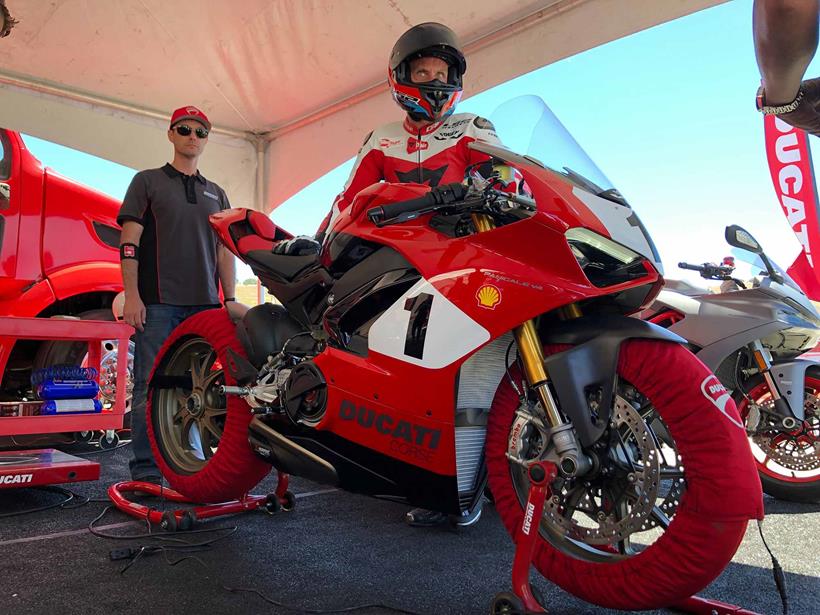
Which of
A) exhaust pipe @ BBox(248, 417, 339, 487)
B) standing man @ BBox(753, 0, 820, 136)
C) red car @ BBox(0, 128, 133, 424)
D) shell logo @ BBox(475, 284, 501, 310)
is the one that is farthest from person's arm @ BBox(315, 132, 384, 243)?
red car @ BBox(0, 128, 133, 424)

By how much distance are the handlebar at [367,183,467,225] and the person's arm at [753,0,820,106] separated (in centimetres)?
73

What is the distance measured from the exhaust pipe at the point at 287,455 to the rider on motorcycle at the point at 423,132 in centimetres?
67

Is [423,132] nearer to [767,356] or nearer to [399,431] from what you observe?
[399,431]

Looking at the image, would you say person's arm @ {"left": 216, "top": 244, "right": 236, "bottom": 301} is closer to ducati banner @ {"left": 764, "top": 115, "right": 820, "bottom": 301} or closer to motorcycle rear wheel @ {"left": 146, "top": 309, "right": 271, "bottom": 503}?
motorcycle rear wheel @ {"left": 146, "top": 309, "right": 271, "bottom": 503}

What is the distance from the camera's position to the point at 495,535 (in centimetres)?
246

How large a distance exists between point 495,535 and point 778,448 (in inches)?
67.6

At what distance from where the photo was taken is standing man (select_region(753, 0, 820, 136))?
1.10m

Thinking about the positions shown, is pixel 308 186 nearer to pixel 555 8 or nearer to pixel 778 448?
pixel 555 8

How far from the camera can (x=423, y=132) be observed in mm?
2527

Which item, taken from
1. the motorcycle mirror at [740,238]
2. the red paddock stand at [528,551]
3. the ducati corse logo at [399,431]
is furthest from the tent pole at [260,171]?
the red paddock stand at [528,551]

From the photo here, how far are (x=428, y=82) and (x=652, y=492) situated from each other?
1.69 m

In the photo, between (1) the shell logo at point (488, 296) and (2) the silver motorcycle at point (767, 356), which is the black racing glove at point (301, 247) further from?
(2) the silver motorcycle at point (767, 356)

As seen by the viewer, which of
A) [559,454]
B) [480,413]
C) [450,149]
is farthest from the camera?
[450,149]

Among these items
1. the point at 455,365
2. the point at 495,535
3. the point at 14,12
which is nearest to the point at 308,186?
the point at 14,12
